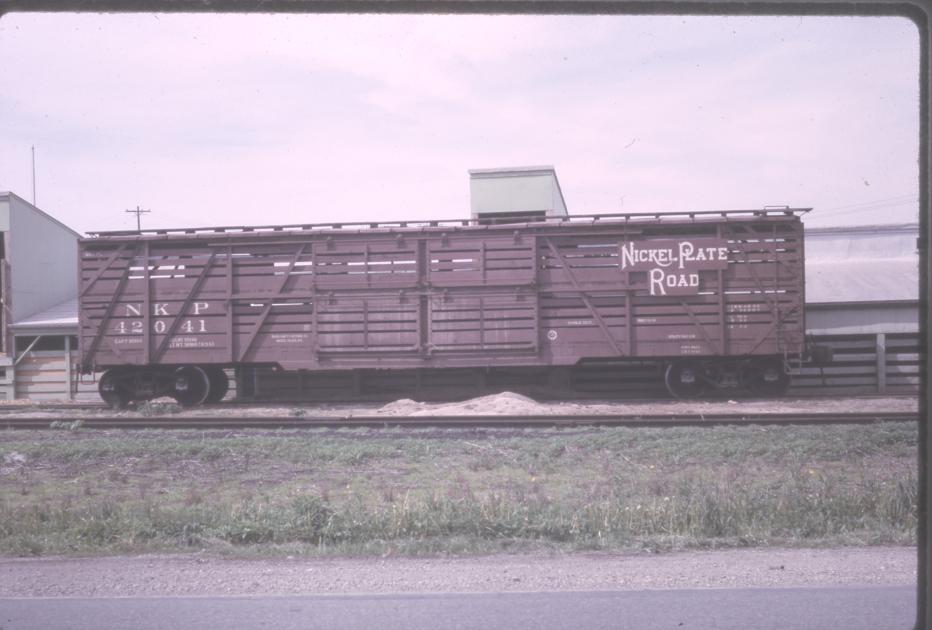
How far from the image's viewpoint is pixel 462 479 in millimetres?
8906

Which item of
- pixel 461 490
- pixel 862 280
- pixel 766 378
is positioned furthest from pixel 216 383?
pixel 862 280

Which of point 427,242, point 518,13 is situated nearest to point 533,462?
point 518,13

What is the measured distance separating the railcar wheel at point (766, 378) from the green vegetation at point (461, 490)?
19.6 feet

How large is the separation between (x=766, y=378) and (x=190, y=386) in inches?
532

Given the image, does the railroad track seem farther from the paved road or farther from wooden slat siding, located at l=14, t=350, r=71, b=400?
wooden slat siding, located at l=14, t=350, r=71, b=400

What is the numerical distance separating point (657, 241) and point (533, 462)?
28.2 feet

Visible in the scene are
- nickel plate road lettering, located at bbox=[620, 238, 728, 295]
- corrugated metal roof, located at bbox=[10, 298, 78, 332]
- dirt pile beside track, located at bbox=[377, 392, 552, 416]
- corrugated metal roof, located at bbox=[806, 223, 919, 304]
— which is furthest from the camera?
corrugated metal roof, located at bbox=[10, 298, 78, 332]

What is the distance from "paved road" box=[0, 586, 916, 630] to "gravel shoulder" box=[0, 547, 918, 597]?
181 mm

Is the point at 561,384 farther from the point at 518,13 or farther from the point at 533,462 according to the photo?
the point at 518,13

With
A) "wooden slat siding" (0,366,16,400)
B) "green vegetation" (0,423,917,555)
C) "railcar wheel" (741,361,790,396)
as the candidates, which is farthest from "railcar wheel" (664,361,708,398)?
"wooden slat siding" (0,366,16,400)

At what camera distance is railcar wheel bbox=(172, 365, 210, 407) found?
708 inches

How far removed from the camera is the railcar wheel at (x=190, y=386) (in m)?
18.0

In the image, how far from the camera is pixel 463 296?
17.0 m

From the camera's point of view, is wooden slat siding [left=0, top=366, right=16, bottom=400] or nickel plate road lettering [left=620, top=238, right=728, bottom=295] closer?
nickel plate road lettering [left=620, top=238, right=728, bottom=295]
